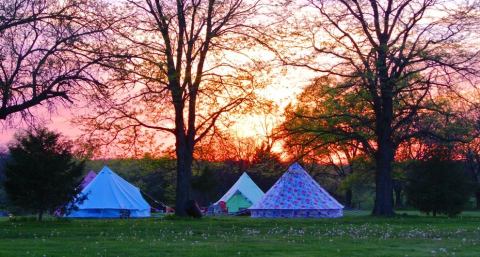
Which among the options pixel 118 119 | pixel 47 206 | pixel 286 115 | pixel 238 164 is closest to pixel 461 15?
pixel 286 115

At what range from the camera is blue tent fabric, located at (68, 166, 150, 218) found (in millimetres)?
43906

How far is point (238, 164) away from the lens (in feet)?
271

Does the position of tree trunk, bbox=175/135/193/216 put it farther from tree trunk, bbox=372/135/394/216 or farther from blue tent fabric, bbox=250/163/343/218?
tree trunk, bbox=372/135/394/216

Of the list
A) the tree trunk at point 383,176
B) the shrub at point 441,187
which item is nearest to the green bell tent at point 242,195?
the shrub at point 441,187

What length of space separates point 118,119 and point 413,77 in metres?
14.4

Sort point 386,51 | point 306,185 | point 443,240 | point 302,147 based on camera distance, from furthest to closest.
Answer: point 306,185
point 302,147
point 386,51
point 443,240

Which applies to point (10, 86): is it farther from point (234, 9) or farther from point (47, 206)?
point (234, 9)

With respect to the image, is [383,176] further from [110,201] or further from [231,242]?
[231,242]

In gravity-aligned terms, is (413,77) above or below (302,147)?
above

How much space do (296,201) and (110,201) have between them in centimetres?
1172

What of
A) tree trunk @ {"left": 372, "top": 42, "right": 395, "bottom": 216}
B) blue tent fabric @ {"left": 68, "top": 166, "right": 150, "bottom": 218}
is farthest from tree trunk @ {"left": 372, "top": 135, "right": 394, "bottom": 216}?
→ blue tent fabric @ {"left": 68, "top": 166, "right": 150, "bottom": 218}

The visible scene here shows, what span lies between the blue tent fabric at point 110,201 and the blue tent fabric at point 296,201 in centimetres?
768

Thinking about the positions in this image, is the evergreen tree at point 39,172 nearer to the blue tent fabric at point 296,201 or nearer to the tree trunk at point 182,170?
the tree trunk at point 182,170

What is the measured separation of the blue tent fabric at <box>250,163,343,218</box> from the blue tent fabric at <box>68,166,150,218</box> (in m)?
7.68
